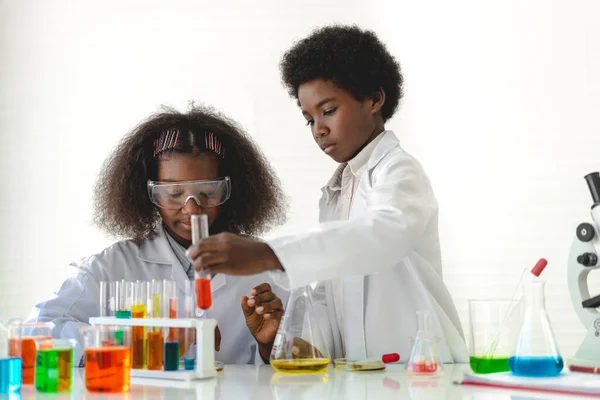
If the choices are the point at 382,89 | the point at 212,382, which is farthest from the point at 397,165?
the point at 212,382

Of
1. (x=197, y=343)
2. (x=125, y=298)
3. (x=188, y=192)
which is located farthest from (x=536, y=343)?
(x=188, y=192)

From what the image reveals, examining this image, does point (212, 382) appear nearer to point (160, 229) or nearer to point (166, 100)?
point (160, 229)

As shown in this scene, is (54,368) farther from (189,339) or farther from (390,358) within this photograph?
(390,358)

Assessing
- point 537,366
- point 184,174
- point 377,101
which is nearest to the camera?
point 537,366

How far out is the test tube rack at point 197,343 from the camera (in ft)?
5.85

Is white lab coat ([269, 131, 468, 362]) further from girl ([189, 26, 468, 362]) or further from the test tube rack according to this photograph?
the test tube rack

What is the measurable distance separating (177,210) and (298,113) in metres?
1.67

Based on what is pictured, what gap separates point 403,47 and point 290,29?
1.89 feet

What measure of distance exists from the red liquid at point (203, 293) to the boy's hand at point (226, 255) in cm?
3

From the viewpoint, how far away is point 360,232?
6.21 ft

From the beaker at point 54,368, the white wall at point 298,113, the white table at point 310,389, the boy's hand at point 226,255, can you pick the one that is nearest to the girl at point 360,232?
the boy's hand at point 226,255

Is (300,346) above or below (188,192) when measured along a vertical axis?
below

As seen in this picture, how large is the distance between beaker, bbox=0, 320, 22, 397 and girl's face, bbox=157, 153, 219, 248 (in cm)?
89

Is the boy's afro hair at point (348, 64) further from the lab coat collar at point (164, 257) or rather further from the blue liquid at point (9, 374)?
the blue liquid at point (9, 374)
